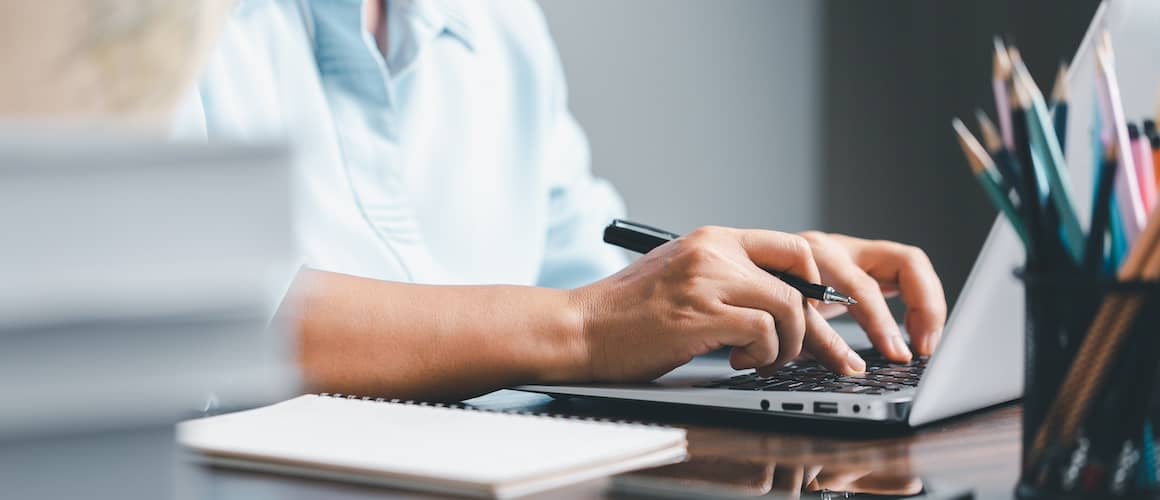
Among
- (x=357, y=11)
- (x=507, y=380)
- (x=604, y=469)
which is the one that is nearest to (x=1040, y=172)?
(x=604, y=469)

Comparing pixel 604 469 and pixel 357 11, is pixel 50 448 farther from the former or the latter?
pixel 357 11

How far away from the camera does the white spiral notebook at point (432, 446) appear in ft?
1.54

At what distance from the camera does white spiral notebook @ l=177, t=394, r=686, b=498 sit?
1.54 ft

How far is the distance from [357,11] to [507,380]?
0.53 metres

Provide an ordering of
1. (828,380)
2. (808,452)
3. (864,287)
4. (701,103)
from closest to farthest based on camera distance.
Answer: (808,452), (828,380), (864,287), (701,103)

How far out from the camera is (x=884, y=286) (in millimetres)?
1062

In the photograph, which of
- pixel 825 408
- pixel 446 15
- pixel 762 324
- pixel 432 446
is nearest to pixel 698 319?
pixel 762 324

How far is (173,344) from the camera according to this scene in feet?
1.11

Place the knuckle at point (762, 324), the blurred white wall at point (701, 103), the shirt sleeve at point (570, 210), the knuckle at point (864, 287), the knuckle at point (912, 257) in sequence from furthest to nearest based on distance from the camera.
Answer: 1. the blurred white wall at point (701, 103)
2. the shirt sleeve at point (570, 210)
3. the knuckle at point (912, 257)
4. the knuckle at point (864, 287)
5. the knuckle at point (762, 324)

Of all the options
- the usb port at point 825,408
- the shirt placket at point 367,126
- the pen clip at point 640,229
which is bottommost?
the usb port at point 825,408

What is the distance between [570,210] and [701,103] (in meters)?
0.98

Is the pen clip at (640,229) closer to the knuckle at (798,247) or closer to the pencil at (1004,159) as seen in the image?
the knuckle at (798,247)

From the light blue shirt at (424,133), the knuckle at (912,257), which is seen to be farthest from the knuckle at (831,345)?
the light blue shirt at (424,133)

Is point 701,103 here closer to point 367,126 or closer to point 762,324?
Result: point 367,126
